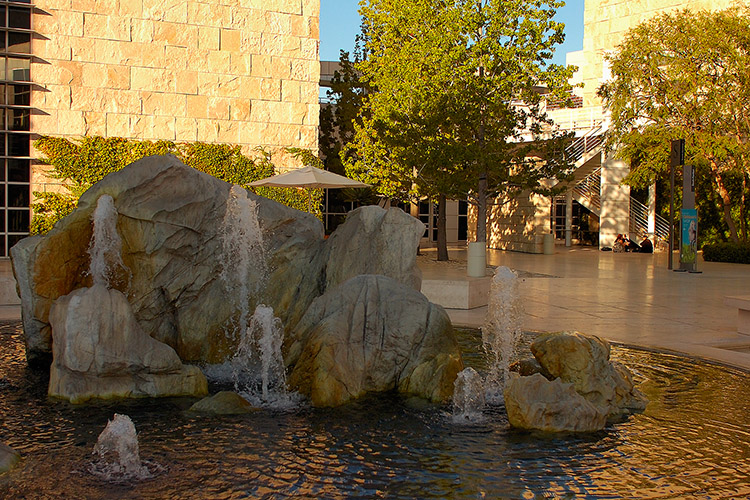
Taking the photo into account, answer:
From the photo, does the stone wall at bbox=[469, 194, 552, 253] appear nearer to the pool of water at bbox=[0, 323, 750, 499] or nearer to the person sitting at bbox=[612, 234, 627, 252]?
the person sitting at bbox=[612, 234, 627, 252]

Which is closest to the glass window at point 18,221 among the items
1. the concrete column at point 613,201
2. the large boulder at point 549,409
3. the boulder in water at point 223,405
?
the boulder in water at point 223,405

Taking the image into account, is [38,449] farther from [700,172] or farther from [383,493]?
[700,172]

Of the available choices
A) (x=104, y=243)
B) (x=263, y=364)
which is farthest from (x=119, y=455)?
(x=104, y=243)

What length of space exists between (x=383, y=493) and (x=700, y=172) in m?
31.7

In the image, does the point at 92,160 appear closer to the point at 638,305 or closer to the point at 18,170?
the point at 18,170

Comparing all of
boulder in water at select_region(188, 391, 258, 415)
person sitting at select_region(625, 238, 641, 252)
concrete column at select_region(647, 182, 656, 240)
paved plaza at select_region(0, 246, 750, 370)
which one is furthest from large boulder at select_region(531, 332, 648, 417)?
concrete column at select_region(647, 182, 656, 240)

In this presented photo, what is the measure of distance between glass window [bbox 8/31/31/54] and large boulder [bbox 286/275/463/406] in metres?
17.6

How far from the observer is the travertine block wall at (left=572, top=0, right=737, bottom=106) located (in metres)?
40.1

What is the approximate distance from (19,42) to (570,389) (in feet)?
68.4

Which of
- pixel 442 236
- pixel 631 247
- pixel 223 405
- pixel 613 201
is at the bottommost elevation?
pixel 223 405

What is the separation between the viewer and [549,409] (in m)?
6.95

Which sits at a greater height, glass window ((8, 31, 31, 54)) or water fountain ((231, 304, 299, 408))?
glass window ((8, 31, 31, 54))

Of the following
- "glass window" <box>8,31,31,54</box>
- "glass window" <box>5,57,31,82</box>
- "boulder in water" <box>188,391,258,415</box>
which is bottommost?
"boulder in water" <box>188,391,258,415</box>

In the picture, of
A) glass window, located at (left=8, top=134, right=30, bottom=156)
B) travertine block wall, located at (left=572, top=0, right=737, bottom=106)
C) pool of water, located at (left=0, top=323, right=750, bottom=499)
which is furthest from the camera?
travertine block wall, located at (left=572, top=0, right=737, bottom=106)
